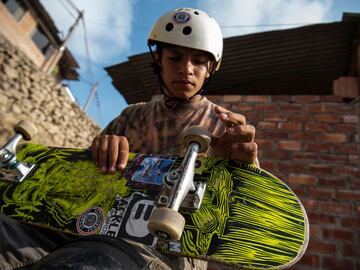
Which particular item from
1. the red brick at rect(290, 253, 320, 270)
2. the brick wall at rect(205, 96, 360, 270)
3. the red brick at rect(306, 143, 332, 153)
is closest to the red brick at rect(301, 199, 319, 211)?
the brick wall at rect(205, 96, 360, 270)

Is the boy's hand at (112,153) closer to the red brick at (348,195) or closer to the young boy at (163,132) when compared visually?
the young boy at (163,132)

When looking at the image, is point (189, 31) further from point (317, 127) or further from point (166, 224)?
point (317, 127)

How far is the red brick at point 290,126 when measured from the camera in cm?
297

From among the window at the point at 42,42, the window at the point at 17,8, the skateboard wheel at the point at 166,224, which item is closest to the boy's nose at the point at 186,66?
the skateboard wheel at the point at 166,224

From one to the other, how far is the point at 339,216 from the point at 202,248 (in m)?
2.09

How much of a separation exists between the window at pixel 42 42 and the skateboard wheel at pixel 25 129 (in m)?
20.1

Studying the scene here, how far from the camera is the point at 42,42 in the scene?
18.9 m

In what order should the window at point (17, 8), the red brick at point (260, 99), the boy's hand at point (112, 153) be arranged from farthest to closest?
the window at point (17, 8)
the red brick at point (260, 99)
the boy's hand at point (112, 153)

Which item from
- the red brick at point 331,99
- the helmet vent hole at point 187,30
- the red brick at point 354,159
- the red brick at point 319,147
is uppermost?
the red brick at point 331,99

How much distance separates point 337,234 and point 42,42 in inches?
835

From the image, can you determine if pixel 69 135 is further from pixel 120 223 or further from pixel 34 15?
pixel 34 15

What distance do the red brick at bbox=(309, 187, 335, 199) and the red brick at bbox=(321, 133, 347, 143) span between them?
536mm

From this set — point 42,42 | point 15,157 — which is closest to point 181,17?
point 15,157

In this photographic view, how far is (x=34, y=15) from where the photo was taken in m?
17.4
